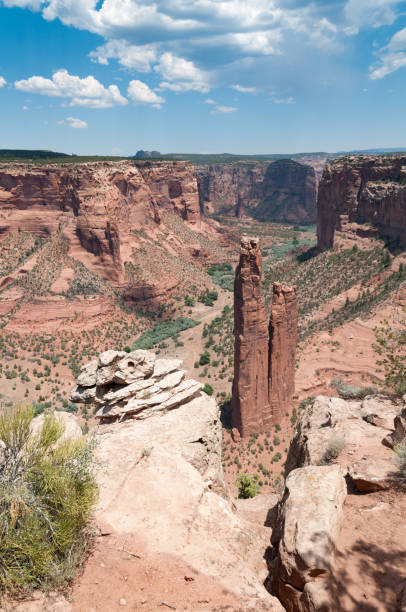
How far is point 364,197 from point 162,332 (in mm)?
43059

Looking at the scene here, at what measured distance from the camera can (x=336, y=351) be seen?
4162cm

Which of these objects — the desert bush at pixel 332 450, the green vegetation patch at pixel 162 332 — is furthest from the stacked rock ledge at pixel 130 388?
the green vegetation patch at pixel 162 332

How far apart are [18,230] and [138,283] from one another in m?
23.8

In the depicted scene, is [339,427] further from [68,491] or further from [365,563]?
[68,491]

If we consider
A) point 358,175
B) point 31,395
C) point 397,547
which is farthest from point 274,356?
point 358,175

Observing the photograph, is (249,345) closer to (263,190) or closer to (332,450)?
(332,450)

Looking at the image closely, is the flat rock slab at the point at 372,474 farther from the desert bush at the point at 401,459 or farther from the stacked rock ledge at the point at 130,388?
the stacked rock ledge at the point at 130,388

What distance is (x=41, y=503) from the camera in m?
8.84

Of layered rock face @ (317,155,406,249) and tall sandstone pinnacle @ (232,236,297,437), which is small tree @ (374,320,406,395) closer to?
tall sandstone pinnacle @ (232,236,297,437)

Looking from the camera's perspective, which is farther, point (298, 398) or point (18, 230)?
point (18, 230)

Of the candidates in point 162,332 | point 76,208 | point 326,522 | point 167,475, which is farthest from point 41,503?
point 76,208

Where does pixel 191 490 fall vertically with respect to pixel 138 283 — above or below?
above

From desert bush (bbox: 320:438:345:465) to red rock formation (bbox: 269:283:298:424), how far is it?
58.7ft

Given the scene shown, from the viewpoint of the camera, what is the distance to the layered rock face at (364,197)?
59562 millimetres
